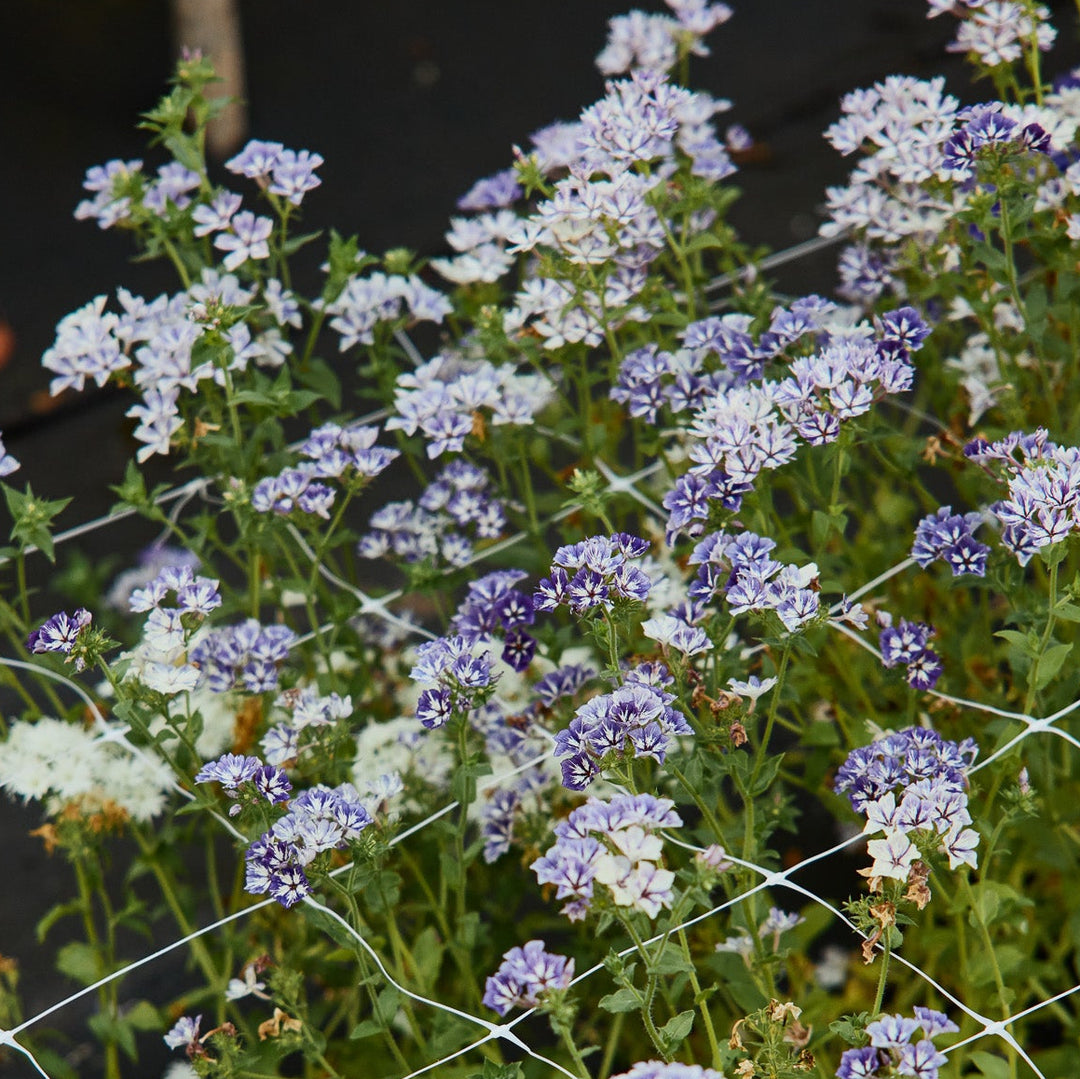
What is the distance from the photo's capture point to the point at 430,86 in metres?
3.83

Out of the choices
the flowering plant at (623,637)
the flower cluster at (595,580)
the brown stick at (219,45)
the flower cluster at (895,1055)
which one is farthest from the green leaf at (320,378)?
the brown stick at (219,45)

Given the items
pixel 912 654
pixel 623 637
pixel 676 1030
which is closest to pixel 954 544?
pixel 912 654

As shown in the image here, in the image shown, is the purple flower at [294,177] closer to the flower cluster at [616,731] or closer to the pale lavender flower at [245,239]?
the pale lavender flower at [245,239]

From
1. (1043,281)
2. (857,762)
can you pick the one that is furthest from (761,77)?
(857,762)

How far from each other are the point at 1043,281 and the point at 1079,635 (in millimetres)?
565

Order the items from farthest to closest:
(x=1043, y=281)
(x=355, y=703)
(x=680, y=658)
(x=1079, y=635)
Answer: (x=1043, y=281)
(x=355, y=703)
(x=1079, y=635)
(x=680, y=658)

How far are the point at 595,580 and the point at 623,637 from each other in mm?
288

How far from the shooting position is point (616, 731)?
1.15m

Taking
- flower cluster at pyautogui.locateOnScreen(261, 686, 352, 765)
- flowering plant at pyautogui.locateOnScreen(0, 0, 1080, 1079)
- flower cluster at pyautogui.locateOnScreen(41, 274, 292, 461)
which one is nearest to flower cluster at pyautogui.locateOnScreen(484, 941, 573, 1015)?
flowering plant at pyautogui.locateOnScreen(0, 0, 1080, 1079)

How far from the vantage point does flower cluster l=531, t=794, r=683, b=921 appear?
1.02 m

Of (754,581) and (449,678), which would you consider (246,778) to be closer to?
(449,678)

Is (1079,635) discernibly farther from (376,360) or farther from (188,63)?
(188,63)

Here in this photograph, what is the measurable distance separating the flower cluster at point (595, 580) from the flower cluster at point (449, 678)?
10 centimetres

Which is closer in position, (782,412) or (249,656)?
(782,412)
